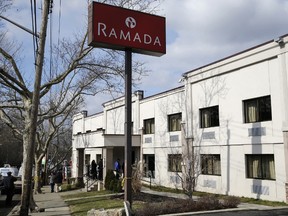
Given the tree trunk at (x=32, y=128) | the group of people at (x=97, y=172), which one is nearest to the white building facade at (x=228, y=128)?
the group of people at (x=97, y=172)

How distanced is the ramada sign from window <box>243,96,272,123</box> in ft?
29.8

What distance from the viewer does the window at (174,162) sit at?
23.0 metres

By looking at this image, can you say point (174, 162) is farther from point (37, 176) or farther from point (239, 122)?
point (37, 176)

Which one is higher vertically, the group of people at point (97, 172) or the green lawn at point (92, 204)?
the group of people at point (97, 172)

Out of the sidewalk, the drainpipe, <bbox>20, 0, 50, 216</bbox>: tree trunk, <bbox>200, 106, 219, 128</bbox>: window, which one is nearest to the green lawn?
the sidewalk

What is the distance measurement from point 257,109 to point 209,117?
4.14 metres

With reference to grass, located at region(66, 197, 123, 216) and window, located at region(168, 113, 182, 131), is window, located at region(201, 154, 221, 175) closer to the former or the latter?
window, located at region(168, 113, 182, 131)

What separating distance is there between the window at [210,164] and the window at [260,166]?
2526 mm

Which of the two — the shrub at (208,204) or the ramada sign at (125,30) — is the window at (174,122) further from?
the ramada sign at (125,30)

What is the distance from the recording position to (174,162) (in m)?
24.6

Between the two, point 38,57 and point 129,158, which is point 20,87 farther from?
point 129,158

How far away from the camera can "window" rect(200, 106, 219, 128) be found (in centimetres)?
2219

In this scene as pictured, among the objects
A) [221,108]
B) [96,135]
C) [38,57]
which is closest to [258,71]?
[221,108]

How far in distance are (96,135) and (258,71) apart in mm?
15351
